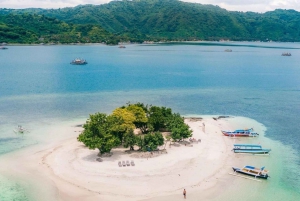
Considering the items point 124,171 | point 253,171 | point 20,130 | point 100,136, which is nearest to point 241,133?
point 253,171

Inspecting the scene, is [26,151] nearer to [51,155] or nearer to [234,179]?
[51,155]

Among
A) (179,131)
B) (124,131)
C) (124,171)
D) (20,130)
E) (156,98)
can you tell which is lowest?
(124,171)

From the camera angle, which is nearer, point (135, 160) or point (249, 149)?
point (135, 160)

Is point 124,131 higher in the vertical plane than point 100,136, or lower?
lower

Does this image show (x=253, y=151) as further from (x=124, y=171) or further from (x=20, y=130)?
(x=20, y=130)

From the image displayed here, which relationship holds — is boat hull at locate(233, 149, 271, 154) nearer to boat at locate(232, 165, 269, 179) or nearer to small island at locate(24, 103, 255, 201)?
small island at locate(24, 103, 255, 201)

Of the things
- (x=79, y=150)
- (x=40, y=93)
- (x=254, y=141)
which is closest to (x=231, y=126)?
(x=254, y=141)

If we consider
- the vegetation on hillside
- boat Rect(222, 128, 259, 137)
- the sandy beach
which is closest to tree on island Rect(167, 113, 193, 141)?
the vegetation on hillside

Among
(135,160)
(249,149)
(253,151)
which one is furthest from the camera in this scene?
(249,149)
